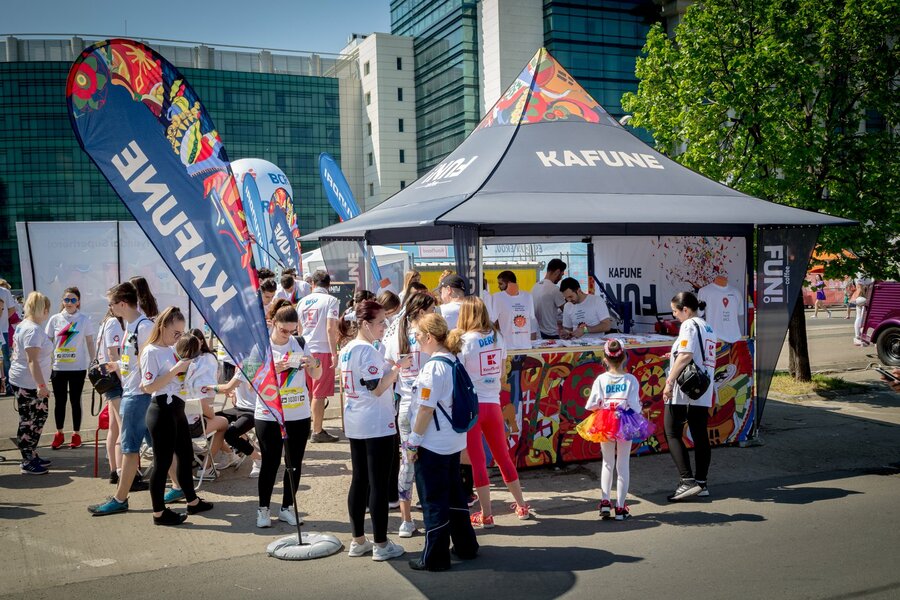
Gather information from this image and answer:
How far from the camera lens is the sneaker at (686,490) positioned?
638cm

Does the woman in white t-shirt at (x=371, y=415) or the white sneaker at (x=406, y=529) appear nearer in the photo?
the woman in white t-shirt at (x=371, y=415)

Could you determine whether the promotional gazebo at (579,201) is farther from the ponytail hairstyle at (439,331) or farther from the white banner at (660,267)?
the ponytail hairstyle at (439,331)

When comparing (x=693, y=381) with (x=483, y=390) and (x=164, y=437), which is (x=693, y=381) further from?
(x=164, y=437)

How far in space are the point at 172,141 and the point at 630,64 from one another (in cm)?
5384

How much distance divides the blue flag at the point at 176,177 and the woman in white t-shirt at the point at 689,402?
3.50 meters

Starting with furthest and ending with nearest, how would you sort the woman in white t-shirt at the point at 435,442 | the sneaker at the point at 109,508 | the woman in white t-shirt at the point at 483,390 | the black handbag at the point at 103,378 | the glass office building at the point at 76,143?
the glass office building at the point at 76,143
the black handbag at the point at 103,378
the sneaker at the point at 109,508
the woman in white t-shirt at the point at 483,390
the woman in white t-shirt at the point at 435,442

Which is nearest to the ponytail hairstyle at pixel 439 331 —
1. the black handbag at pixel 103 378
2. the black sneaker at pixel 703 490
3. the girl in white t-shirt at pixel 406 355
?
the girl in white t-shirt at pixel 406 355

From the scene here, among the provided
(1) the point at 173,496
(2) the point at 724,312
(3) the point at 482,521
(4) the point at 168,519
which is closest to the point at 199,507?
(4) the point at 168,519

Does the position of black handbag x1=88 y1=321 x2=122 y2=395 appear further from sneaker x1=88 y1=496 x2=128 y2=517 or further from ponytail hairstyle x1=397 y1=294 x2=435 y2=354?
ponytail hairstyle x1=397 y1=294 x2=435 y2=354

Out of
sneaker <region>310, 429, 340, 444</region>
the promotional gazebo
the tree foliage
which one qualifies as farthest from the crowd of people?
the tree foliage

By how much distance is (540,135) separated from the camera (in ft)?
28.0

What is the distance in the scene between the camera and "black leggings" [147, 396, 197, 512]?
5793 millimetres

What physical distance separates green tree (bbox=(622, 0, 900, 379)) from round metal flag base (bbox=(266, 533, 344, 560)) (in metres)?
8.10

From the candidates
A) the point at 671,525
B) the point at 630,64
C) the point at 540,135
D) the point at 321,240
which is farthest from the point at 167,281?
the point at 630,64
